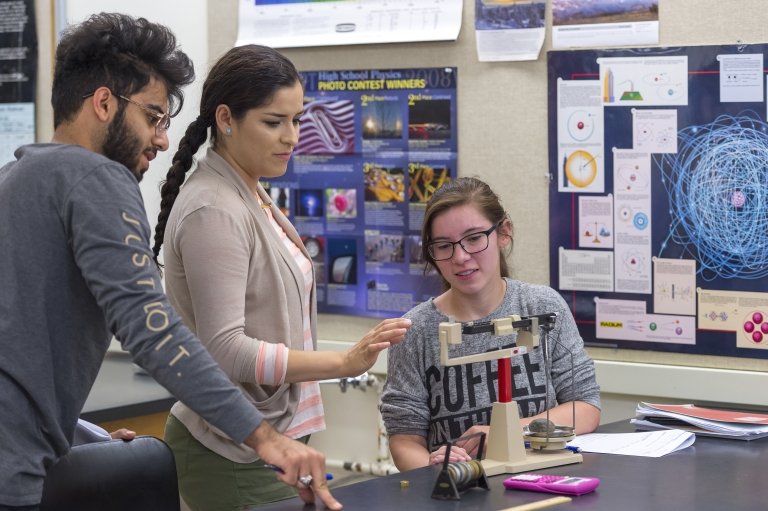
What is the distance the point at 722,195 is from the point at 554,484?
1.21 meters

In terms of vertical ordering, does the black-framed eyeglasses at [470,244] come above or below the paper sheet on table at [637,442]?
above

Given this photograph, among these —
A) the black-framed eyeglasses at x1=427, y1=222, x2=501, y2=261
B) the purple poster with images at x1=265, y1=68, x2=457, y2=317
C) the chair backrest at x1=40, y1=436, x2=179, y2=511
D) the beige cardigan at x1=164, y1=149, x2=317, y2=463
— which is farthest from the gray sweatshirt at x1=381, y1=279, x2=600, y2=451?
the purple poster with images at x1=265, y1=68, x2=457, y2=317

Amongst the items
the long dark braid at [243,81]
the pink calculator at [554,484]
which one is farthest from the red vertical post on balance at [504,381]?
the long dark braid at [243,81]

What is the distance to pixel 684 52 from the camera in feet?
8.50

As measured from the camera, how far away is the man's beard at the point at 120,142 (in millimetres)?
1541

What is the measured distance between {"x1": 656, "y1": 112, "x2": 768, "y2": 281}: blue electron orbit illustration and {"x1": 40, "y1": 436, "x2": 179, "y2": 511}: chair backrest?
1414 millimetres

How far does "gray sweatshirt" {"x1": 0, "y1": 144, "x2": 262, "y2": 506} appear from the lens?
1.41 m

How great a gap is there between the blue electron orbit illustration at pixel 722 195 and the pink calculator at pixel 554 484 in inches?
42.7

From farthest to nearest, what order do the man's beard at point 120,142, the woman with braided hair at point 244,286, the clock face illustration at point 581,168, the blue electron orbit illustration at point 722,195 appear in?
the clock face illustration at point 581,168 → the blue electron orbit illustration at point 722,195 → the woman with braided hair at point 244,286 → the man's beard at point 120,142

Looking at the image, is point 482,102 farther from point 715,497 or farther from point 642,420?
point 715,497

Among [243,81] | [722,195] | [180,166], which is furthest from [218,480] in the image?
[722,195]

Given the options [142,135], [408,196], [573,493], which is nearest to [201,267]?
[142,135]

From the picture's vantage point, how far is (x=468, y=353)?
2.10 metres

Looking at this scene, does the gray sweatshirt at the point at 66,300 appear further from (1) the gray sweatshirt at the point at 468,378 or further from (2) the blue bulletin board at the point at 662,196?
(2) the blue bulletin board at the point at 662,196
